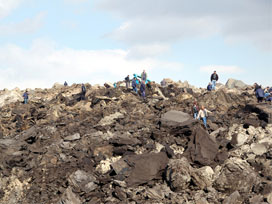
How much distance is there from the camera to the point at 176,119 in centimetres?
2027

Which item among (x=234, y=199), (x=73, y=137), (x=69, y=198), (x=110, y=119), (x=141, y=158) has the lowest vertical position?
(x=69, y=198)

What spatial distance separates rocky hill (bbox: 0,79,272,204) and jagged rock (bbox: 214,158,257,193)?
45mm

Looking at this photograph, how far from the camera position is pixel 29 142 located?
20.5m

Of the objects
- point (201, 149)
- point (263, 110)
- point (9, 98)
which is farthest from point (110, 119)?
point (9, 98)

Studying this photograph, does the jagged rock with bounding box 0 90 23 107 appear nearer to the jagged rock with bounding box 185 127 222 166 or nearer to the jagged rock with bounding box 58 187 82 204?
the jagged rock with bounding box 58 187 82 204

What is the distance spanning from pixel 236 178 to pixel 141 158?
4.81m

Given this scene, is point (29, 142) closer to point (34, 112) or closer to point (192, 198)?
point (34, 112)

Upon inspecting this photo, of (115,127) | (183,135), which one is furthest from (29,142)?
(183,135)

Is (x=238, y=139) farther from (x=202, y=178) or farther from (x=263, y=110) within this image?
(x=202, y=178)

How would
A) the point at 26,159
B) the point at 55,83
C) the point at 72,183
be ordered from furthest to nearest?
the point at 55,83
the point at 26,159
the point at 72,183

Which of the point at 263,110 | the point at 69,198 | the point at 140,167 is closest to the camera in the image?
the point at 69,198

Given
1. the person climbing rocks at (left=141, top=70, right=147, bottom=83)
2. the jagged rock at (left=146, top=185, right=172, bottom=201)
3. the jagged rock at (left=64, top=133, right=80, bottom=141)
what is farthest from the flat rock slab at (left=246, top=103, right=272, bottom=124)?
the jagged rock at (left=64, top=133, right=80, bottom=141)

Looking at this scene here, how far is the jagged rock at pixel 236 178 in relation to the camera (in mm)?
14055

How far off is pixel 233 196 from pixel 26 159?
11698 mm
